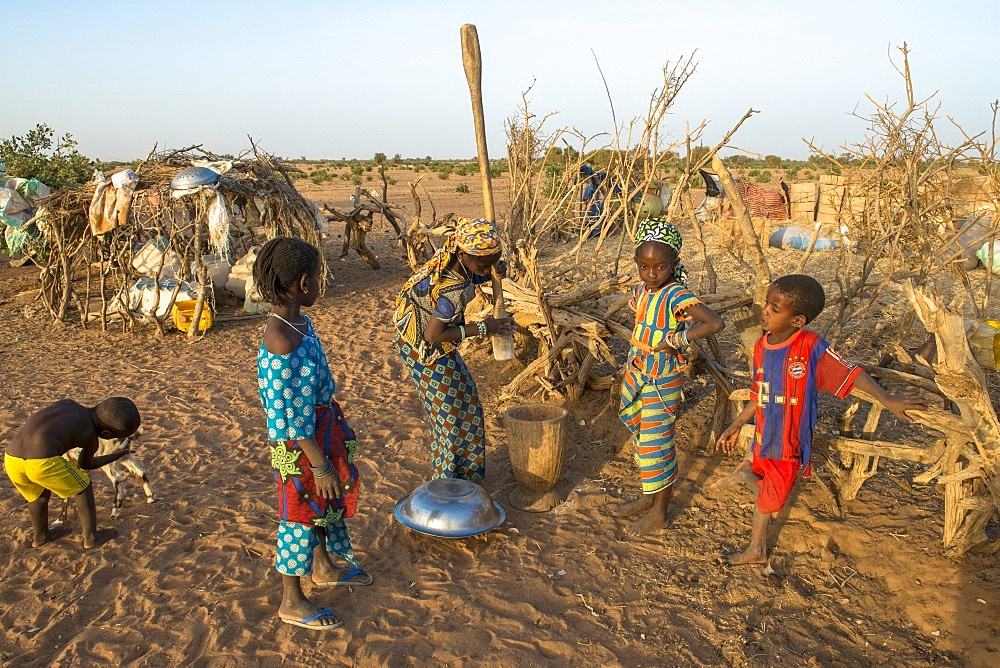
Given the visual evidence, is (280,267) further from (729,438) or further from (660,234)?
(729,438)

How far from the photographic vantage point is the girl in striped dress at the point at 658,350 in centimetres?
308

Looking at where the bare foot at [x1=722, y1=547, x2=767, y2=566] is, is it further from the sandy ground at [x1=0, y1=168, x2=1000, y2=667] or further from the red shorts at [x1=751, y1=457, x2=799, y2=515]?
the red shorts at [x1=751, y1=457, x2=799, y2=515]

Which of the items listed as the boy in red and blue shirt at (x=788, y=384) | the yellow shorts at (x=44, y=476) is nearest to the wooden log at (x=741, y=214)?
the boy in red and blue shirt at (x=788, y=384)

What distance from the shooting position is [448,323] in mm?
3205

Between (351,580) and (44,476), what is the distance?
168cm

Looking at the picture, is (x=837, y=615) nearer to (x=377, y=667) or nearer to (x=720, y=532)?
(x=720, y=532)

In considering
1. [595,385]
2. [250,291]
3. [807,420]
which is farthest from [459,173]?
[807,420]

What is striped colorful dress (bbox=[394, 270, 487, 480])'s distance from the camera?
10.8 feet

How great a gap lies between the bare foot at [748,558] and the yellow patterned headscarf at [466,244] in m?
1.85

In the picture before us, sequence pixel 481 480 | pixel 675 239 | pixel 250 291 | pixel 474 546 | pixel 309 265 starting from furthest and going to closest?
pixel 250 291, pixel 481 480, pixel 474 546, pixel 675 239, pixel 309 265

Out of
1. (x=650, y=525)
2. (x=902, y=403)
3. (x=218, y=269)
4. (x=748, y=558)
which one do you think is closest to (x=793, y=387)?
(x=902, y=403)

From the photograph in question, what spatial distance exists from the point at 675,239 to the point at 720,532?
1.55 meters

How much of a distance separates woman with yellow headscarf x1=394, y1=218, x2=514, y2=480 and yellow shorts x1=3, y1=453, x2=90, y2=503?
5.96 ft

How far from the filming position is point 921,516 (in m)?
3.47
